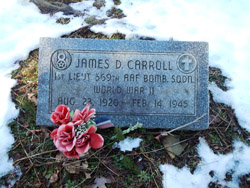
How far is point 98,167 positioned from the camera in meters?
2.51

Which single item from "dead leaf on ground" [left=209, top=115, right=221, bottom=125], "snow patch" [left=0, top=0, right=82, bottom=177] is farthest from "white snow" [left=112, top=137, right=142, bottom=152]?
"snow patch" [left=0, top=0, right=82, bottom=177]

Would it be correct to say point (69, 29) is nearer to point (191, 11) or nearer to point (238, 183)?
point (191, 11)

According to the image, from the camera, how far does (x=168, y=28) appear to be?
3266 millimetres

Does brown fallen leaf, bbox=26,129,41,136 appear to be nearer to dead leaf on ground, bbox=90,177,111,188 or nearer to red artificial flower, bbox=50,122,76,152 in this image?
red artificial flower, bbox=50,122,76,152

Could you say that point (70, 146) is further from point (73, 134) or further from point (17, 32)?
point (17, 32)

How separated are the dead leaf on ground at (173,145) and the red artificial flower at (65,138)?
109 centimetres

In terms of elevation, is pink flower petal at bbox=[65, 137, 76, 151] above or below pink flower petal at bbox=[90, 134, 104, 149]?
above

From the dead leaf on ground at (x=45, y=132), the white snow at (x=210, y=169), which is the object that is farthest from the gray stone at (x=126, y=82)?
the white snow at (x=210, y=169)

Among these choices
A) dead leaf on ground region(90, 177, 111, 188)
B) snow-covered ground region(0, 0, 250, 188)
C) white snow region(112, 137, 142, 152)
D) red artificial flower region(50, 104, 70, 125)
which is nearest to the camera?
red artificial flower region(50, 104, 70, 125)

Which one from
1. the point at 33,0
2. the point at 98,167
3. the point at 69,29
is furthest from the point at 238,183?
the point at 33,0

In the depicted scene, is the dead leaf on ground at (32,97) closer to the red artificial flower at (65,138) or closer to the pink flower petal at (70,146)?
the red artificial flower at (65,138)

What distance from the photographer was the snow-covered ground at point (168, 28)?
9.87 ft

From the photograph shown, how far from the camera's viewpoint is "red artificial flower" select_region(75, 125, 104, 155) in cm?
215

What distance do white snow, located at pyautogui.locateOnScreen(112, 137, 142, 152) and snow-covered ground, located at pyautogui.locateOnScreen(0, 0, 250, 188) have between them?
3.94 feet
